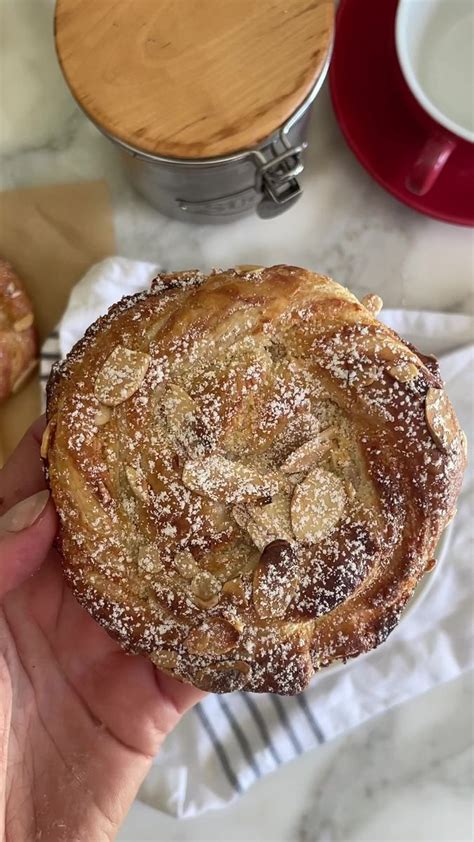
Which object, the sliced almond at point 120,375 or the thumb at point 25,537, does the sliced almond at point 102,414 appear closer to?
the sliced almond at point 120,375

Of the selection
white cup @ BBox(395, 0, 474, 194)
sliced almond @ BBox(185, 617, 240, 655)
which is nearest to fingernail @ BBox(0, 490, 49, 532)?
sliced almond @ BBox(185, 617, 240, 655)

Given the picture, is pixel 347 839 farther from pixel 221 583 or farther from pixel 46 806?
pixel 221 583

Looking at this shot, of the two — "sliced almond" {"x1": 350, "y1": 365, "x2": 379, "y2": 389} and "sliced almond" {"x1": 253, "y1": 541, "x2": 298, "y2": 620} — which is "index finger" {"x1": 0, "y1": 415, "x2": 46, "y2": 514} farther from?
"sliced almond" {"x1": 350, "y1": 365, "x2": 379, "y2": 389}

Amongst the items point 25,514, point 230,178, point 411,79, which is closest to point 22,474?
point 25,514

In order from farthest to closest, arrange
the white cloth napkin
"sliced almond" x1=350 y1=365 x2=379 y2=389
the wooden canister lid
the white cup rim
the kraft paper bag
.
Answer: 1. the kraft paper bag
2. the white cloth napkin
3. the white cup rim
4. the wooden canister lid
5. "sliced almond" x1=350 y1=365 x2=379 y2=389

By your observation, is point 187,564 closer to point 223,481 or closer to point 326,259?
point 223,481

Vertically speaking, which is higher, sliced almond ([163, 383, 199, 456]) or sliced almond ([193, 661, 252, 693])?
sliced almond ([163, 383, 199, 456])
